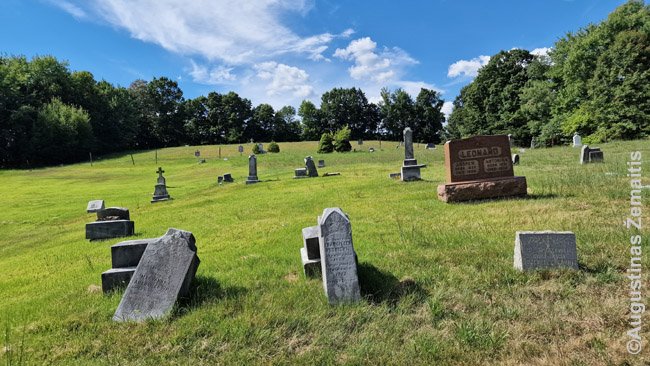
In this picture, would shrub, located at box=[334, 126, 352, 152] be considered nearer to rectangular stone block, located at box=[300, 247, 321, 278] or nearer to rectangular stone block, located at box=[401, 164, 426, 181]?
rectangular stone block, located at box=[401, 164, 426, 181]

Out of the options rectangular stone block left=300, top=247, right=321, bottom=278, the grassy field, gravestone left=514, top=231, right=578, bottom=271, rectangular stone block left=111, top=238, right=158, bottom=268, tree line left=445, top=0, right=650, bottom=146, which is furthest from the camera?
tree line left=445, top=0, right=650, bottom=146

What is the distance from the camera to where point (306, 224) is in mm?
8570

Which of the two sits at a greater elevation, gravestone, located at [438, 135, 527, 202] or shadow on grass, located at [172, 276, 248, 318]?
gravestone, located at [438, 135, 527, 202]

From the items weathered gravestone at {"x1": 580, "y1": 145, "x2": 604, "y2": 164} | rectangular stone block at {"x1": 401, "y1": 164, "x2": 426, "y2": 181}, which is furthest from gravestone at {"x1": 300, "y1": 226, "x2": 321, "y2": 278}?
weathered gravestone at {"x1": 580, "y1": 145, "x2": 604, "y2": 164}

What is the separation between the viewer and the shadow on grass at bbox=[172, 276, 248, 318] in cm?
422

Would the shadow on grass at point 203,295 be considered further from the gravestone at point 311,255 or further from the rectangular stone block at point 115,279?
the rectangular stone block at point 115,279

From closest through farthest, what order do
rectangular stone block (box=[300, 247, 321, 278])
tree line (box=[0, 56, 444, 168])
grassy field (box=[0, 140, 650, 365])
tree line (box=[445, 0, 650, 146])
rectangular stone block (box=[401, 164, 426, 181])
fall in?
grassy field (box=[0, 140, 650, 365]), rectangular stone block (box=[300, 247, 321, 278]), rectangular stone block (box=[401, 164, 426, 181]), tree line (box=[445, 0, 650, 146]), tree line (box=[0, 56, 444, 168])

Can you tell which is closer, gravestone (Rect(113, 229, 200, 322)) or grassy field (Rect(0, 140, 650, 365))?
grassy field (Rect(0, 140, 650, 365))

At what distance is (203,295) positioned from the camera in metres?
4.49

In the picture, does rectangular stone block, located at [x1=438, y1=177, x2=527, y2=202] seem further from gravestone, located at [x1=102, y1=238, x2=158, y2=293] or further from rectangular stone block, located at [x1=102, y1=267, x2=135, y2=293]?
rectangular stone block, located at [x1=102, y1=267, x2=135, y2=293]

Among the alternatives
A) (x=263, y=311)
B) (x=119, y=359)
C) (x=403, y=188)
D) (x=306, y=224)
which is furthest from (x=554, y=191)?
(x=119, y=359)

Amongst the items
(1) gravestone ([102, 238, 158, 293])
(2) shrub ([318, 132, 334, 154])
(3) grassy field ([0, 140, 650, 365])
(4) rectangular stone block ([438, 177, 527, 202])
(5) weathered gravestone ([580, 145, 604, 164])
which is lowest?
(3) grassy field ([0, 140, 650, 365])

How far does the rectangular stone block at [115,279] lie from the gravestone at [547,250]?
16.0 feet

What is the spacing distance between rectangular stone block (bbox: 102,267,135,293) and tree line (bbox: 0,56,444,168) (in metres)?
61.2
